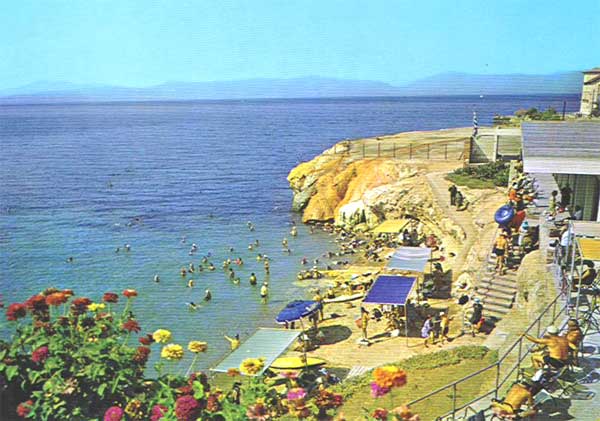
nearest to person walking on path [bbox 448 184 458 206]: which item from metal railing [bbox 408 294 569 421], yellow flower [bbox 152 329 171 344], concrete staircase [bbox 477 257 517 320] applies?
concrete staircase [bbox 477 257 517 320]

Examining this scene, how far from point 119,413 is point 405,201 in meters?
18.7

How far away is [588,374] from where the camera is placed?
20.0 ft

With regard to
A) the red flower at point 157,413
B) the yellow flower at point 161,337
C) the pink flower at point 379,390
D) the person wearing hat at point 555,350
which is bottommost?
the person wearing hat at point 555,350

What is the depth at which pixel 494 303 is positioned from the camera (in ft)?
36.5

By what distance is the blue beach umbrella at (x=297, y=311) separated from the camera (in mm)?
12180

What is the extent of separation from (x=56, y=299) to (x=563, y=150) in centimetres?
838

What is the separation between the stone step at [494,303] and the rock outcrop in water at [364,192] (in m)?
5.75

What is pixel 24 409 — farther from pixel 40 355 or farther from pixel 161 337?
pixel 161 337

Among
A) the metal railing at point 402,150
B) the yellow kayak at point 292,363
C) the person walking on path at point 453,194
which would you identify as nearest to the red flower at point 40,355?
the yellow kayak at point 292,363

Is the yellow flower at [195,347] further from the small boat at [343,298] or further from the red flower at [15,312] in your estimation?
the small boat at [343,298]

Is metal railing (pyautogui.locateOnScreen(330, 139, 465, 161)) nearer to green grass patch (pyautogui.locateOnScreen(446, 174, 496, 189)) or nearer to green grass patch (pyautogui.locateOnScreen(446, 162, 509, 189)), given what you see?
green grass patch (pyautogui.locateOnScreen(446, 162, 509, 189))

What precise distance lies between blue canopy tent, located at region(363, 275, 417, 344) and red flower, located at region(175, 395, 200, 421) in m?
8.17

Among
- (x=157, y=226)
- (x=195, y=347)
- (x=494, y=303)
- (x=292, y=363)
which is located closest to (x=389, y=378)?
(x=195, y=347)

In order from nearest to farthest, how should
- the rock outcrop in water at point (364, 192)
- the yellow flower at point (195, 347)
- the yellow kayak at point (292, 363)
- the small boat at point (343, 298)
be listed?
1. the yellow flower at point (195, 347)
2. the yellow kayak at point (292, 363)
3. the small boat at point (343, 298)
4. the rock outcrop in water at point (364, 192)
